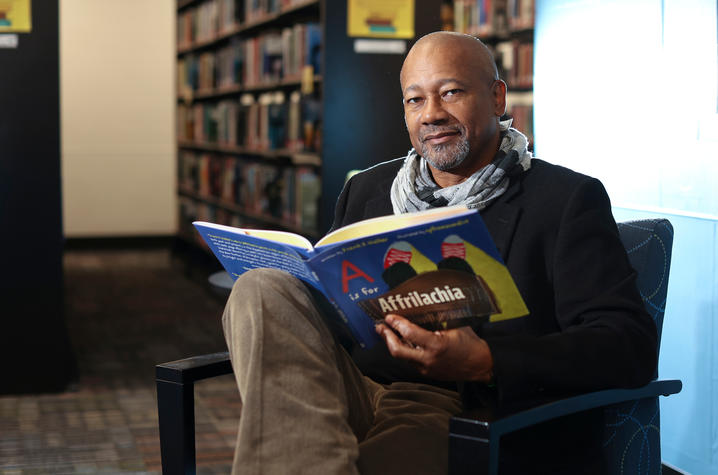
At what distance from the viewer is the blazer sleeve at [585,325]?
49.7 inches

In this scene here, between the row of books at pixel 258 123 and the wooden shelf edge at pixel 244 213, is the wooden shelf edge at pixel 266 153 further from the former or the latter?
the wooden shelf edge at pixel 244 213

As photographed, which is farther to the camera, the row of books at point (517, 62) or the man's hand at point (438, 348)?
the row of books at point (517, 62)

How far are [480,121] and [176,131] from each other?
6305 millimetres

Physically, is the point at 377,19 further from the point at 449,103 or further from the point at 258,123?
the point at 449,103

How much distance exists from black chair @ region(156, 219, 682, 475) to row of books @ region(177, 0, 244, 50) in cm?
460

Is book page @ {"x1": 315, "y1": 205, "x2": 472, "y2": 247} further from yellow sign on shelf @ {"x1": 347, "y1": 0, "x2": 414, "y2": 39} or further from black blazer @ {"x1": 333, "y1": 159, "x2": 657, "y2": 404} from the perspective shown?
yellow sign on shelf @ {"x1": 347, "y1": 0, "x2": 414, "y2": 39}

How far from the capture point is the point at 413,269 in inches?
46.3

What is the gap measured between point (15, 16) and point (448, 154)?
219 centimetres

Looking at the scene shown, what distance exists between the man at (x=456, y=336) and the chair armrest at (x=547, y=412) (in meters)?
0.02

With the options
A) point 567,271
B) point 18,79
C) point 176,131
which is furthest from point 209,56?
point 567,271

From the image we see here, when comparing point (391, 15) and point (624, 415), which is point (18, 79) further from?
point (624, 415)

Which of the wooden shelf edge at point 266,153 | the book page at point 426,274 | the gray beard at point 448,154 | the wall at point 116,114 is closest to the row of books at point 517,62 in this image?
the wooden shelf edge at point 266,153

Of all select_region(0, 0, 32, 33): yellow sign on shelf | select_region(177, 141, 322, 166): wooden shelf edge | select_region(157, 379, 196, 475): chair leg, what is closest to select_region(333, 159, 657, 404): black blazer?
select_region(157, 379, 196, 475): chair leg

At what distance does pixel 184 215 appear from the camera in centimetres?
733
